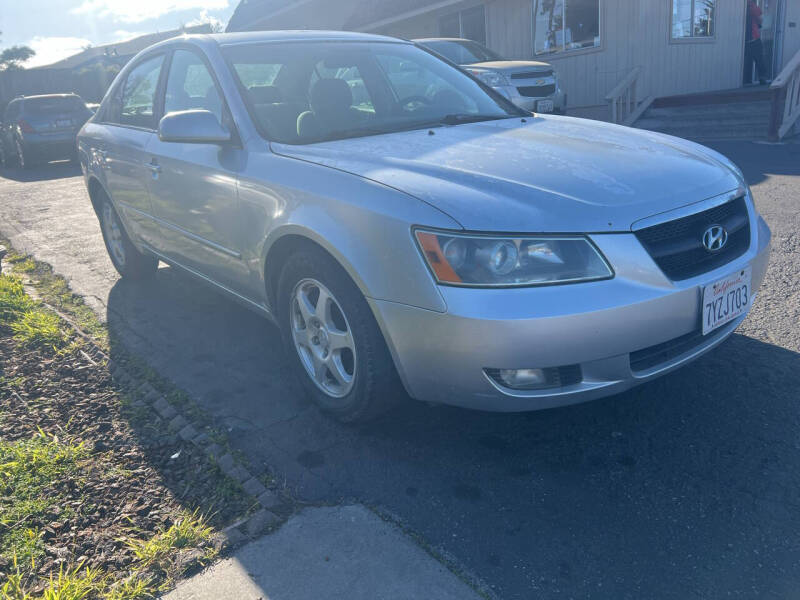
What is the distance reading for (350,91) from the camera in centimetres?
389

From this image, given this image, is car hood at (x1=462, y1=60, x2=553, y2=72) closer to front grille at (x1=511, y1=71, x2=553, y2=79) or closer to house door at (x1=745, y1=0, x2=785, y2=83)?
front grille at (x1=511, y1=71, x2=553, y2=79)

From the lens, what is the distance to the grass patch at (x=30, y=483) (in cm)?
255

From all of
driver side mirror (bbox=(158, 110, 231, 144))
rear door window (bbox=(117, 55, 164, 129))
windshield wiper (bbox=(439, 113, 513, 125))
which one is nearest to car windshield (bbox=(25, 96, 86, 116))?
rear door window (bbox=(117, 55, 164, 129))

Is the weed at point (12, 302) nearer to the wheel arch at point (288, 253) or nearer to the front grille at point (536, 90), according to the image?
the wheel arch at point (288, 253)

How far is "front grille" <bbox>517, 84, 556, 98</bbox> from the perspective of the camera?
12070 millimetres

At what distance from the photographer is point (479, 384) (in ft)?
8.41

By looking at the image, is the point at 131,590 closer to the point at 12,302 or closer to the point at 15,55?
the point at 12,302

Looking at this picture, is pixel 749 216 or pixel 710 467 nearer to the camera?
pixel 710 467

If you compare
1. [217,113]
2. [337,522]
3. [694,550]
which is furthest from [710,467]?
[217,113]

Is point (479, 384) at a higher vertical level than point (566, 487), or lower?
higher

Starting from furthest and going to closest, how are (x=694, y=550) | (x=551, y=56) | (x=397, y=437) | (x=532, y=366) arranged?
1. (x=551, y=56)
2. (x=397, y=437)
3. (x=532, y=366)
4. (x=694, y=550)

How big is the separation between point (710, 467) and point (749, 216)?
1.12m

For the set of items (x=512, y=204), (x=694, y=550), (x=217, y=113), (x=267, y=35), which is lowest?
(x=694, y=550)

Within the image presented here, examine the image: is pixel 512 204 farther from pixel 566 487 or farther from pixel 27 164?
pixel 27 164
